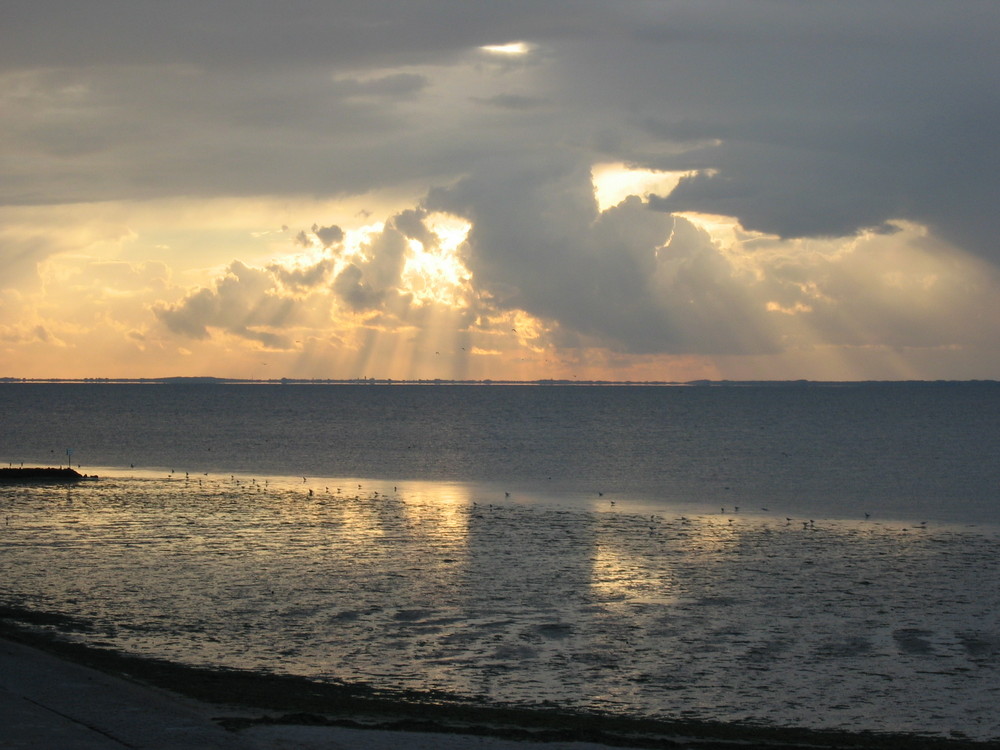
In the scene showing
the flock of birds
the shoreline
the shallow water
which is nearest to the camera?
the shoreline

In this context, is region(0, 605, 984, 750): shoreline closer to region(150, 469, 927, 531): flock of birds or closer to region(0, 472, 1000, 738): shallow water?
region(0, 472, 1000, 738): shallow water

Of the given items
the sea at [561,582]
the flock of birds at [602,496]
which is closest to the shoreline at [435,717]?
the sea at [561,582]

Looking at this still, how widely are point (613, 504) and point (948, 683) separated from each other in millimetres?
33468

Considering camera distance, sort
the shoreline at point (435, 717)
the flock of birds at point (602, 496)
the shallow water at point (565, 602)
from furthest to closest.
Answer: the flock of birds at point (602, 496)
the shallow water at point (565, 602)
the shoreline at point (435, 717)

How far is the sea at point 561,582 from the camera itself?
71.7 ft

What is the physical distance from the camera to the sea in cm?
2184

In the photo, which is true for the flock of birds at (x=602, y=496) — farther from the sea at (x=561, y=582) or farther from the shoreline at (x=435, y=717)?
the shoreline at (x=435, y=717)

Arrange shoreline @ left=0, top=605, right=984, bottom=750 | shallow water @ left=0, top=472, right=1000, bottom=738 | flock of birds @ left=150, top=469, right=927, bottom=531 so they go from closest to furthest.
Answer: shoreline @ left=0, top=605, right=984, bottom=750 → shallow water @ left=0, top=472, right=1000, bottom=738 → flock of birds @ left=150, top=469, right=927, bottom=531

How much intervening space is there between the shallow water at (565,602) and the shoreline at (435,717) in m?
0.79

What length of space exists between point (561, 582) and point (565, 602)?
2891 millimetres

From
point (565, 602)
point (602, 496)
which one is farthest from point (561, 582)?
point (602, 496)

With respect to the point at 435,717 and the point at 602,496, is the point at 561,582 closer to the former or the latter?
the point at 435,717

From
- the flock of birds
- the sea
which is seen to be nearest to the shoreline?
the sea

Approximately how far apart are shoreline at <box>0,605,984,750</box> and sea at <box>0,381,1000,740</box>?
2.20 feet
